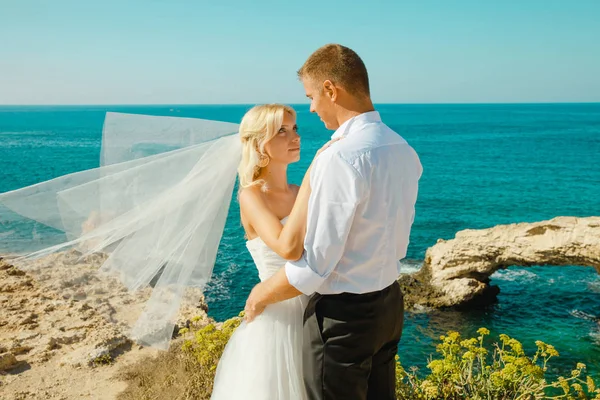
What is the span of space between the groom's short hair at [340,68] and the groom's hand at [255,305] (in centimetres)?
122

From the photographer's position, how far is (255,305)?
123 inches

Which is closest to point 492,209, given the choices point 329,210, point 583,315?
point 583,315

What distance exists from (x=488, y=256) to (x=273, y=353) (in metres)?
14.8

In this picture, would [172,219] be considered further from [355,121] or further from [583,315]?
[583,315]

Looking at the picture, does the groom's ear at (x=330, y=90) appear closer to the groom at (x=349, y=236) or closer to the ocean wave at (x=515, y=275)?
the groom at (x=349, y=236)

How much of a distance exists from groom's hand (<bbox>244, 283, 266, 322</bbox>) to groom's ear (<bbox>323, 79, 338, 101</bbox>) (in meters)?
1.14

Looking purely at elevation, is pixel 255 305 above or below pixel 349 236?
below

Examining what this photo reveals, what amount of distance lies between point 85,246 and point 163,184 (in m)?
0.74

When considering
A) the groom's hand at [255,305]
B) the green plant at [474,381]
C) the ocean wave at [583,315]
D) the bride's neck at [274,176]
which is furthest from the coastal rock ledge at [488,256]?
the groom's hand at [255,305]

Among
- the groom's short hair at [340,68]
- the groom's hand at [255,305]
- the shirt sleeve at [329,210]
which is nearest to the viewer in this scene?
the shirt sleeve at [329,210]

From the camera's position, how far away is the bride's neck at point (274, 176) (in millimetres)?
3535

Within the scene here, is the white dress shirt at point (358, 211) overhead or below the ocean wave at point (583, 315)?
overhead

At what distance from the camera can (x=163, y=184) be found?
4207 mm

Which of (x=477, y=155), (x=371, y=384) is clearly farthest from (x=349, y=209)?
(x=477, y=155)
